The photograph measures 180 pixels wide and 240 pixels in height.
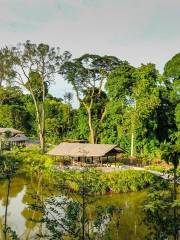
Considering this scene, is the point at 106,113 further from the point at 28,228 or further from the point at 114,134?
the point at 28,228

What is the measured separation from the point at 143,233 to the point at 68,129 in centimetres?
4364

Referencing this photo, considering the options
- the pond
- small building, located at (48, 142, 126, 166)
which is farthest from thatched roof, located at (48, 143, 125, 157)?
the pond

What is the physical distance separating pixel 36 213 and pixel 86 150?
1543 centimetres

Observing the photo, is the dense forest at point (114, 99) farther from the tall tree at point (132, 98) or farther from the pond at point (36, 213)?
the pond at point (36, 213)

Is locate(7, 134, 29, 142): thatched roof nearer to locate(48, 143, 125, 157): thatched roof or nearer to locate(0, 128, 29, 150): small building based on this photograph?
locate(0, 128, 29, 150): small building

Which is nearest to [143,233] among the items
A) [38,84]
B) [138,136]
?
[138,136]

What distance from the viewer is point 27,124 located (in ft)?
234

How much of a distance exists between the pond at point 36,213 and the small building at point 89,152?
21.1 ft

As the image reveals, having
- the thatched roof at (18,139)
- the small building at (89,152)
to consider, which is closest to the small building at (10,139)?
the thatched roof at (18,139)

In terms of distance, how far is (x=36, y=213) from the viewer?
25.6 metres

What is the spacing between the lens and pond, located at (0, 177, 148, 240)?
69.9 ft

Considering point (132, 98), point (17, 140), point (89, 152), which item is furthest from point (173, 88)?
point (17, 140)

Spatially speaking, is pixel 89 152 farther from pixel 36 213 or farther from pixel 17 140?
pixel 17 140

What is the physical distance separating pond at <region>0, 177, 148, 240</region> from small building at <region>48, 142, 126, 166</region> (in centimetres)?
642
